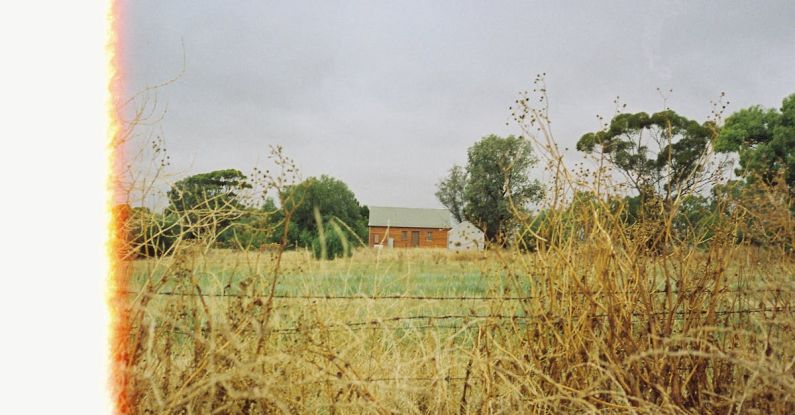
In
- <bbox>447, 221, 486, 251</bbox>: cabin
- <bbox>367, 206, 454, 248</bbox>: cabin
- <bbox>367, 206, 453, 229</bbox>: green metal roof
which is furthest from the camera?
<bbox>367, 206, 453, 229</bbox>: green metal roof

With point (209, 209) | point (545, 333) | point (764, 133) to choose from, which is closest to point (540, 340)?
point (545, 333)

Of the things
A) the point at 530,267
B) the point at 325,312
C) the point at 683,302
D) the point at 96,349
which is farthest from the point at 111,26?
the point at 683,302

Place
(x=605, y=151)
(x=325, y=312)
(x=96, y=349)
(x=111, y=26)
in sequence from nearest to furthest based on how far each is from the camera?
1. (x=96, y=349)
2. (x=111, y=26)
3. (x=325, y=312)
4. (x=605, y=151)

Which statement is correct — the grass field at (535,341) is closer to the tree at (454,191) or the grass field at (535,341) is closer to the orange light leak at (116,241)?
the orange light leak at (116,241)

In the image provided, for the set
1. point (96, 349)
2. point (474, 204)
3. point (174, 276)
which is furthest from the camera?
point (474, 204)

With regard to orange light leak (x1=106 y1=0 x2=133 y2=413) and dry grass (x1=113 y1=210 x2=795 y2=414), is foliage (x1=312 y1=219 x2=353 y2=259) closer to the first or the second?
dry grass (x1=113 y1=210 x2=795 y2=414)

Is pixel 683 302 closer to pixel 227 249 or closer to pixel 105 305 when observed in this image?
pixel 227 249

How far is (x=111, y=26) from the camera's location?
2.93 metres

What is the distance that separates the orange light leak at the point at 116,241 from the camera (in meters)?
2.40

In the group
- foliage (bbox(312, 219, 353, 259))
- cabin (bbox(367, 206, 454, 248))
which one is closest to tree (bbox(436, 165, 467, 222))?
cabin (bbox(367, 206, 454, 248))

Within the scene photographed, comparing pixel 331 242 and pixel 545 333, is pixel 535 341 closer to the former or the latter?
pixel 545 333

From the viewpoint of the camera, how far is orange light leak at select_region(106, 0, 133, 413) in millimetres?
2403

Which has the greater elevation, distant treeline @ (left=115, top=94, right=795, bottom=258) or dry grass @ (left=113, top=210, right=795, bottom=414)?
distant treeline @ (left=115, top=94, right=795, bottom=258)

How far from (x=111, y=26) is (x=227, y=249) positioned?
4.11 ft
